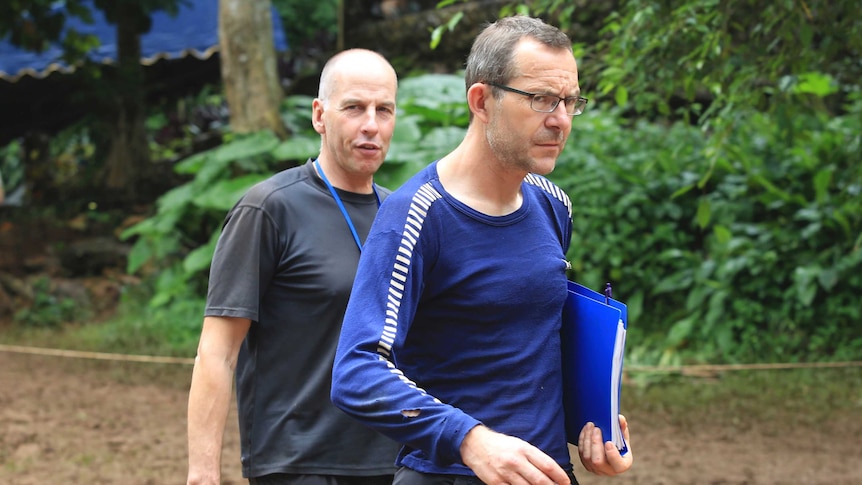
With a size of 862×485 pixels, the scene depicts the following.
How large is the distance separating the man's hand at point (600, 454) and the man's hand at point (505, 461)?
1.10 feet

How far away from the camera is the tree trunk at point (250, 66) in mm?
10461

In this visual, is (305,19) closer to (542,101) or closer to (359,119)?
(359,119)

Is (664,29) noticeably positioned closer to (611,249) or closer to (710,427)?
(710,427)

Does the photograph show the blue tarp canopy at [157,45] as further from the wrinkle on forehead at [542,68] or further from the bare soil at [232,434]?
the wrinkle on forehead at [542,68]

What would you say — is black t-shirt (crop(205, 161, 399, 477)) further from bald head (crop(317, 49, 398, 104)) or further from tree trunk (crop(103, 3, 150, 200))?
tree trunk (crop(103, 3, 150, 200))

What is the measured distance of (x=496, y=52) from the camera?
217 cm

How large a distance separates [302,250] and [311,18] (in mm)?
13794

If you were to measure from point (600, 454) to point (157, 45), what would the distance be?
13.4 m

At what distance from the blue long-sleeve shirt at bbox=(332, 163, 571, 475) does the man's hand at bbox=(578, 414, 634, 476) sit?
0.15 feet

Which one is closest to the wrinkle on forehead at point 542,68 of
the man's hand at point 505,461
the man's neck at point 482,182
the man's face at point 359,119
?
the man's neck at point 482,182

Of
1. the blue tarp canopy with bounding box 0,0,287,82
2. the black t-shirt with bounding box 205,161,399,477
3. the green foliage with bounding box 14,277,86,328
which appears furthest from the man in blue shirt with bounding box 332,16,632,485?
the blue tarp canopy with bounding box 0,0,287,82

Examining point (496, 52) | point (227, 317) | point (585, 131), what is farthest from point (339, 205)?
point (585, 131)

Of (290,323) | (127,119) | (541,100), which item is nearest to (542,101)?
(541,100)

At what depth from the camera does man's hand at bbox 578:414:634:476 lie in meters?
2.20
